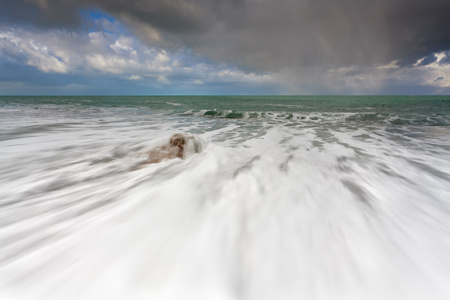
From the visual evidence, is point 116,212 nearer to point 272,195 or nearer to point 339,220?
point 272,195

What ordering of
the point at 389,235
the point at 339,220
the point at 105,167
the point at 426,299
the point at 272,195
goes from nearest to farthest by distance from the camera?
1. the point at 426,299
2. the point at 389,235
3. the point at 339,220
4. the point at 272,195
5. the point at 105,167

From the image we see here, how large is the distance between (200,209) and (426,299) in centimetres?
173

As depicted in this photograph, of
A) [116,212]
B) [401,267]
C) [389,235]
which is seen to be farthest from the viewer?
[116,212]

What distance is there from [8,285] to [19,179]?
2.49 m

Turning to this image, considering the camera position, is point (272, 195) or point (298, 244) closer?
point (298, 244)

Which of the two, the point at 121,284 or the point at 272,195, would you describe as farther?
the point at 272,195

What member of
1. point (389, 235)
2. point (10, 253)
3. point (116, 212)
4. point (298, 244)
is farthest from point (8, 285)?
point (389, 235)

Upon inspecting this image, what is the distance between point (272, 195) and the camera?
7.58 ft

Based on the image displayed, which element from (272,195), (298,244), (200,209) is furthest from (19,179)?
(298,244)

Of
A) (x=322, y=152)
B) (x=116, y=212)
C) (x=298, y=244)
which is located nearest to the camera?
(x=298, y=244)

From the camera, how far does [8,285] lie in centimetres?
114

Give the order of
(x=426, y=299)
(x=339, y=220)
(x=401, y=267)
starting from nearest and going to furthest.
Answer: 1. (x=426, y=299)
2. (x=401, y=267)
3. (x=339, y=220)

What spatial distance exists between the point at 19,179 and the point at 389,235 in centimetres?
467

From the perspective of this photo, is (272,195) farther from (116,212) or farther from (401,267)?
(116,212)
